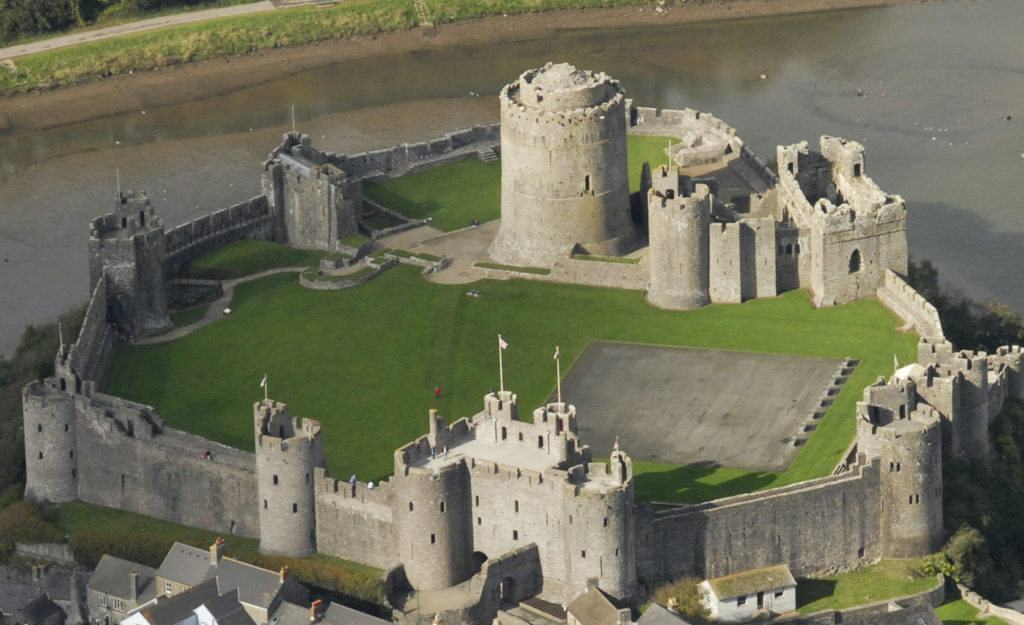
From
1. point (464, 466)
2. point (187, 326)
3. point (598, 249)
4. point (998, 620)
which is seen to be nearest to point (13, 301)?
point (187, 326)

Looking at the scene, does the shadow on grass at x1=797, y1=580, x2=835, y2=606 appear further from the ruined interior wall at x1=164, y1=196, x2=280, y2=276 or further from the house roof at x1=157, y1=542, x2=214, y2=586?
the ruined interior wall at x1=164, y1=196, x2=280, y2=276

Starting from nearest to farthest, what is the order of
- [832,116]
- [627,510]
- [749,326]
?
1. [627,510]
2. [749,326]
3. [832,116]

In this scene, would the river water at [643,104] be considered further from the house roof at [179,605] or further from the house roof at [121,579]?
the house roof at [179,605]

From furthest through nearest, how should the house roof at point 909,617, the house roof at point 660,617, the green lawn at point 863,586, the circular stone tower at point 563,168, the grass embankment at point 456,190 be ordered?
the grass embankment at point 456,190 → the circular stone tower at point 563,168 → the green lawn at point 863,586 → the house roof at point 909,617 → the house roof at point 660,617

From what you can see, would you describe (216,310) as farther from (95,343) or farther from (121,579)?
(121,579)

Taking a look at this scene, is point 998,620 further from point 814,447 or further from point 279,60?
point 279,60

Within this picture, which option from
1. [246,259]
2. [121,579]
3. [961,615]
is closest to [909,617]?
[961,615]

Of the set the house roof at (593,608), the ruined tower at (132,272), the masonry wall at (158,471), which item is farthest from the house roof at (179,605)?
the ruined tower at (132,272)
